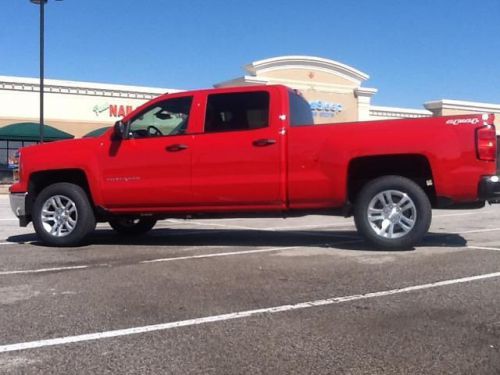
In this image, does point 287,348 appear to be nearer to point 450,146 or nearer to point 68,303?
point 68,303

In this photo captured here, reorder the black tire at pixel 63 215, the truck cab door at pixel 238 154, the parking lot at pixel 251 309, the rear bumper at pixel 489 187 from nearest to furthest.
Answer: the parking lot at pixel 251 309, the rear bumper at pixel 489 187, the truck cab door at pixel 238 154, the black tire at pixel 63 215

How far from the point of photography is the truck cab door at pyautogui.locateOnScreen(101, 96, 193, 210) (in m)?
8.17

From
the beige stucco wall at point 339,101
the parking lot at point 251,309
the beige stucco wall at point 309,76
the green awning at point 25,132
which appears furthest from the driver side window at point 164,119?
the beige stucco wall at point 339,101

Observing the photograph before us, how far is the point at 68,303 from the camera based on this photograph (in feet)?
17.4

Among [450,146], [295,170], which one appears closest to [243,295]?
[295,170]

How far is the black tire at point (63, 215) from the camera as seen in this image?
848 centimetres

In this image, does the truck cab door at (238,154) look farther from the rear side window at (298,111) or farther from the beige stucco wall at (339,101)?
the beige stucco wall at (339,101)

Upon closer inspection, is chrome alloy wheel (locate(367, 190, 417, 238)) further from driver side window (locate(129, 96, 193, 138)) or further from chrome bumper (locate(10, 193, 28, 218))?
chrome bumper (locate(10, 193, 28, 218))

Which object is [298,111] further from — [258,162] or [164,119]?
[164,119]

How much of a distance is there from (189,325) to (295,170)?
3584mm

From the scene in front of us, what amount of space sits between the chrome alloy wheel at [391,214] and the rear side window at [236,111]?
5.77ft

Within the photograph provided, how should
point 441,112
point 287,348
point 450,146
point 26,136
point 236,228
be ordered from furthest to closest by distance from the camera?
point 441,112, point 26,136, point 236,228, point 450,146, point 287,348

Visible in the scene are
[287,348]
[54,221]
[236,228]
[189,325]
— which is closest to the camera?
[287,348]

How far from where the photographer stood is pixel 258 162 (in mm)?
7895
